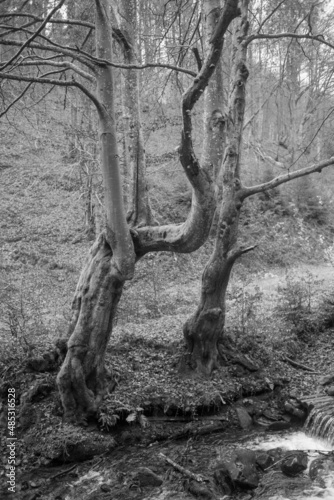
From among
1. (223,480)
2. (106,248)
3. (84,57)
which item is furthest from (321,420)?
(84,57)

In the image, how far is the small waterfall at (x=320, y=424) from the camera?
5406 mm

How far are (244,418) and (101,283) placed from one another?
9.50 ft

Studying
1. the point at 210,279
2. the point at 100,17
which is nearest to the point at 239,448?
the point at 210,279

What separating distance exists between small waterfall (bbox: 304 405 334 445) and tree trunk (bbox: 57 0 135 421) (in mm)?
2982

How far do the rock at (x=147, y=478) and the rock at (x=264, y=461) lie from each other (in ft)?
3.95

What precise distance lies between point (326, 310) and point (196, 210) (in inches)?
210

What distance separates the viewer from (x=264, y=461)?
189 inches

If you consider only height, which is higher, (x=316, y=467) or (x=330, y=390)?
(x=330, y=390)

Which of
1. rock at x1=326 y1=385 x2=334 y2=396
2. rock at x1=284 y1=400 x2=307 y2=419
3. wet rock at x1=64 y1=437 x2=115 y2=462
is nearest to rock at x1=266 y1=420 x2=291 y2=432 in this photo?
rock at x1=284 y1=400 x2=307 y2=419

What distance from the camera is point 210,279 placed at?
20.6 ft

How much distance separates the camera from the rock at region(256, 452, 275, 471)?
4.77 metres

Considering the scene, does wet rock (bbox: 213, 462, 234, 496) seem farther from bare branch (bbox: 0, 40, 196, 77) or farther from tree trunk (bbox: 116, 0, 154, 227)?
bare branch (bbox: 0, 40, 196, 77)

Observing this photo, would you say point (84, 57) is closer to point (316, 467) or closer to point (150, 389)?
point (150, 389)

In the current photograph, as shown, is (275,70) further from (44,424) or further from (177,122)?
(44,424)
